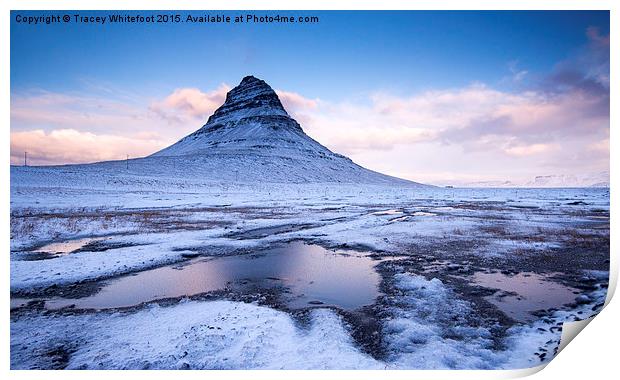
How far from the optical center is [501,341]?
20.9ft

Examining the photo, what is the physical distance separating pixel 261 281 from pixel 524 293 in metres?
7.04

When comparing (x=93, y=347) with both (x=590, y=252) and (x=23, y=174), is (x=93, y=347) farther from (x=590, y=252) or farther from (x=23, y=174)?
(x=23, y=174)

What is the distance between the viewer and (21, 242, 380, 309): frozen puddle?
8.55 metres

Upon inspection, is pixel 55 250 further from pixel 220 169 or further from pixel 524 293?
pixel 220 169

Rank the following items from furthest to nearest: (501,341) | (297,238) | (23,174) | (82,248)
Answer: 1. (23,174)
2. (297,238)
3. (82,248)
4. (501,341)

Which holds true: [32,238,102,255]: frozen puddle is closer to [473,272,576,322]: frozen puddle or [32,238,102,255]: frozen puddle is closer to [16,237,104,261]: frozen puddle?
[16,237,104,261]: frozen puddle

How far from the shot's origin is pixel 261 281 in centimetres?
1009

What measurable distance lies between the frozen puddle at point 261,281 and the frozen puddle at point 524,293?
118 inches

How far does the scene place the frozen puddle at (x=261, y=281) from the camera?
8.55 m

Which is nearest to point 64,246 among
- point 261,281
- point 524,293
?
point 261,281

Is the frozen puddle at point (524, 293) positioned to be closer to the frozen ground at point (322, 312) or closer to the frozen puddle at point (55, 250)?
the frozen ground at point (322, 312)
